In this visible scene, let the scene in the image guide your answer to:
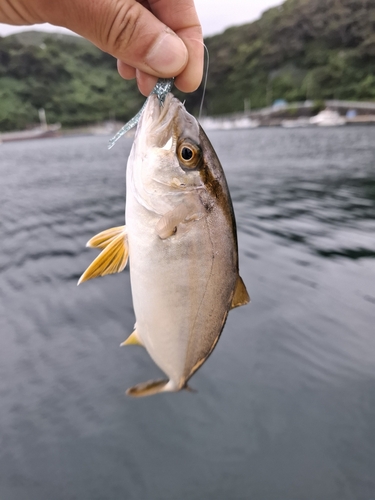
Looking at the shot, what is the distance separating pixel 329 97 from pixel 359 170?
89.2 meters

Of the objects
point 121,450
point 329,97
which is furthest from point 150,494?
point 329,97

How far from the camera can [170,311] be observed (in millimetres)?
2332

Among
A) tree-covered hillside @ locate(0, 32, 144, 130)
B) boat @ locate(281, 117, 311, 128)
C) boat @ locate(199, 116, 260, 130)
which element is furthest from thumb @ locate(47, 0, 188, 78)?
tree-covered hillside @ locate(0, 32, 144, 130)

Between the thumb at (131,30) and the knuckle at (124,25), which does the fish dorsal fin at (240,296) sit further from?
the knuckle at (124,25)

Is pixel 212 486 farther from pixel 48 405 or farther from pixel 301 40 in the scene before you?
pixel 301 40

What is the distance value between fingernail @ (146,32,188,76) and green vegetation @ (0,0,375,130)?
10754 cm

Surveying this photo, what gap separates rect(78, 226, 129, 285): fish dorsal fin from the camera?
2318 mm

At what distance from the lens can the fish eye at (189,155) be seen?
2.29m

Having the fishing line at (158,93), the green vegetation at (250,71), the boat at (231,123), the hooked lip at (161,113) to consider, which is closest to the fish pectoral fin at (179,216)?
the hooked lip at (161,113)

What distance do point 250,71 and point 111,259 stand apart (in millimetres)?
150228

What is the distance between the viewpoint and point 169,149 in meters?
2.32

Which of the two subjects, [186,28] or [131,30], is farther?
[186,28]

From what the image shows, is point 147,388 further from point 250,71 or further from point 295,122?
point 250,71

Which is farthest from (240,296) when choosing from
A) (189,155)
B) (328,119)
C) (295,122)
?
(295,122)
